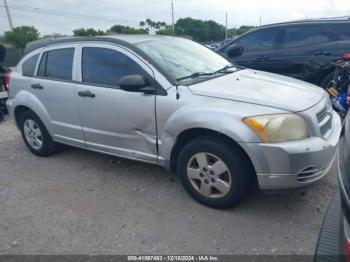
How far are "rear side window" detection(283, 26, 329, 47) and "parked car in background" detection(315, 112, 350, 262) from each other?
17.5 ft

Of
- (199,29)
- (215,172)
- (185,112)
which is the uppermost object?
(185,112)

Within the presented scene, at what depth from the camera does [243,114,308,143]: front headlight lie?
2680 millimetres

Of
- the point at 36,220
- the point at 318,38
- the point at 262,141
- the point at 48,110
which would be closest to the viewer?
the point at 262,141

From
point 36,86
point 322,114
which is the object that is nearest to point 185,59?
point 322,114

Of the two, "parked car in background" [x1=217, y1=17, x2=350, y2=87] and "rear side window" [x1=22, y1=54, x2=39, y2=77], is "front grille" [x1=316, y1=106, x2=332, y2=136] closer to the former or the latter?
"parked car in background" [x1=217, y1=17, x2=350, y2=87]

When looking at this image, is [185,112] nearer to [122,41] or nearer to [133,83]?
[133,83]

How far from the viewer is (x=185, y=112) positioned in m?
3.06

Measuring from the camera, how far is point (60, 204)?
11.3 feet

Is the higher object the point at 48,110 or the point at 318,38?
the point at 318,38

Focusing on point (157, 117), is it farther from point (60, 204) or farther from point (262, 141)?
point (60, 204)

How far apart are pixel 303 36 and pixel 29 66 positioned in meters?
5.14

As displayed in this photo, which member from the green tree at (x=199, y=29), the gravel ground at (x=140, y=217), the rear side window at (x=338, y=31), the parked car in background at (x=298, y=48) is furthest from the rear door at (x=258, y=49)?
the green tree at (x=199, y=29)

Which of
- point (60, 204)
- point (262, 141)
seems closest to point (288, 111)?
point (262, 141)

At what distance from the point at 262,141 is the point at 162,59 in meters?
1.45
